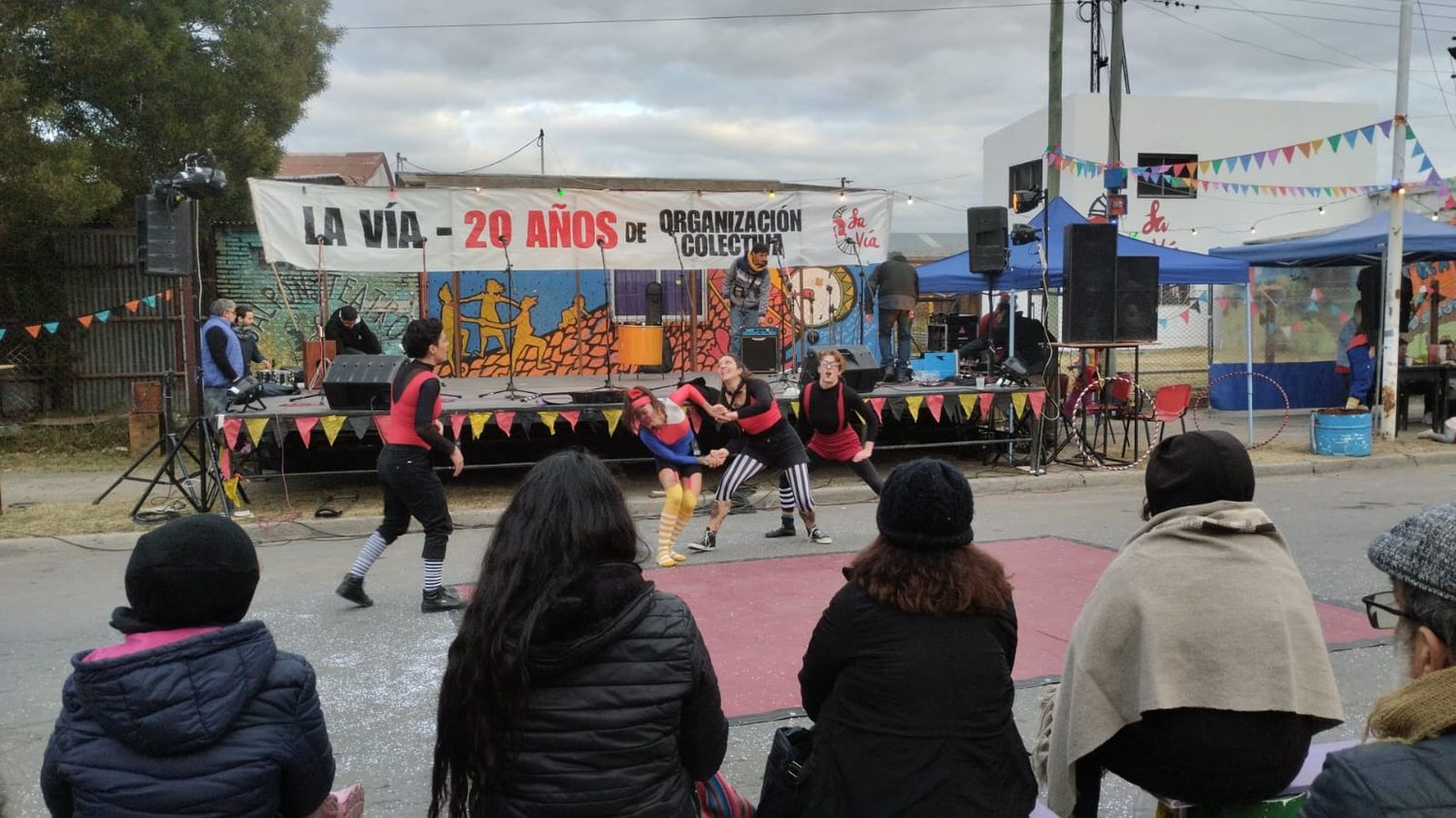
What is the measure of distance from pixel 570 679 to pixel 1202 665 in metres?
1.46

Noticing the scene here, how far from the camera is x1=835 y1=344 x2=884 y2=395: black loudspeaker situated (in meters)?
12.2

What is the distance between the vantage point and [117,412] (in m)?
15.4

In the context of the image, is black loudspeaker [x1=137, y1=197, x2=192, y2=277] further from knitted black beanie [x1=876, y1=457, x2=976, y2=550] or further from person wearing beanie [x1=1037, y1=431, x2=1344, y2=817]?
person wearing beanie [x1=1037, y1=431, x2=1344, y2=817]

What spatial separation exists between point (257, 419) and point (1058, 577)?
758 centimetres

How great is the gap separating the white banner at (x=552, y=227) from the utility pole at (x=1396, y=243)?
257 inches

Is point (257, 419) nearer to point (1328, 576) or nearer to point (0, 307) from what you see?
point (0, 307)

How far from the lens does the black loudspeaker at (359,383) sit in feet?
34.9

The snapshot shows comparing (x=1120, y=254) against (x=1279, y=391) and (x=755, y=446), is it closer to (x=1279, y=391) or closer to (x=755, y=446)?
(x=1279, y=391)

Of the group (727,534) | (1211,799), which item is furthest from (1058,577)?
(1211,799)

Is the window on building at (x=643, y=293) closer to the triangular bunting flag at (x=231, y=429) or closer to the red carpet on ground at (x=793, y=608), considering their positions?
the triangular bunting flag at (x=231, y=429)

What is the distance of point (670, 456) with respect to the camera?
8.27 metres

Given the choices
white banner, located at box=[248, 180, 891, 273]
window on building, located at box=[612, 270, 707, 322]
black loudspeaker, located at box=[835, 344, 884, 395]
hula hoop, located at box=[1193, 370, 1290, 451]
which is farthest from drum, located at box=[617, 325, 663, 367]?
hula hoop, located at box=[1193, 370, 1290, 451]

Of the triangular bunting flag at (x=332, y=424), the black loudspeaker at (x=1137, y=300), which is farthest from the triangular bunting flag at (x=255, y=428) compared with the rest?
the black loudspeaker at (x=1137, y=300)

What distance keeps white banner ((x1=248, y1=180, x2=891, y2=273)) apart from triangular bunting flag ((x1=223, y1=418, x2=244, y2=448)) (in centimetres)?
280
